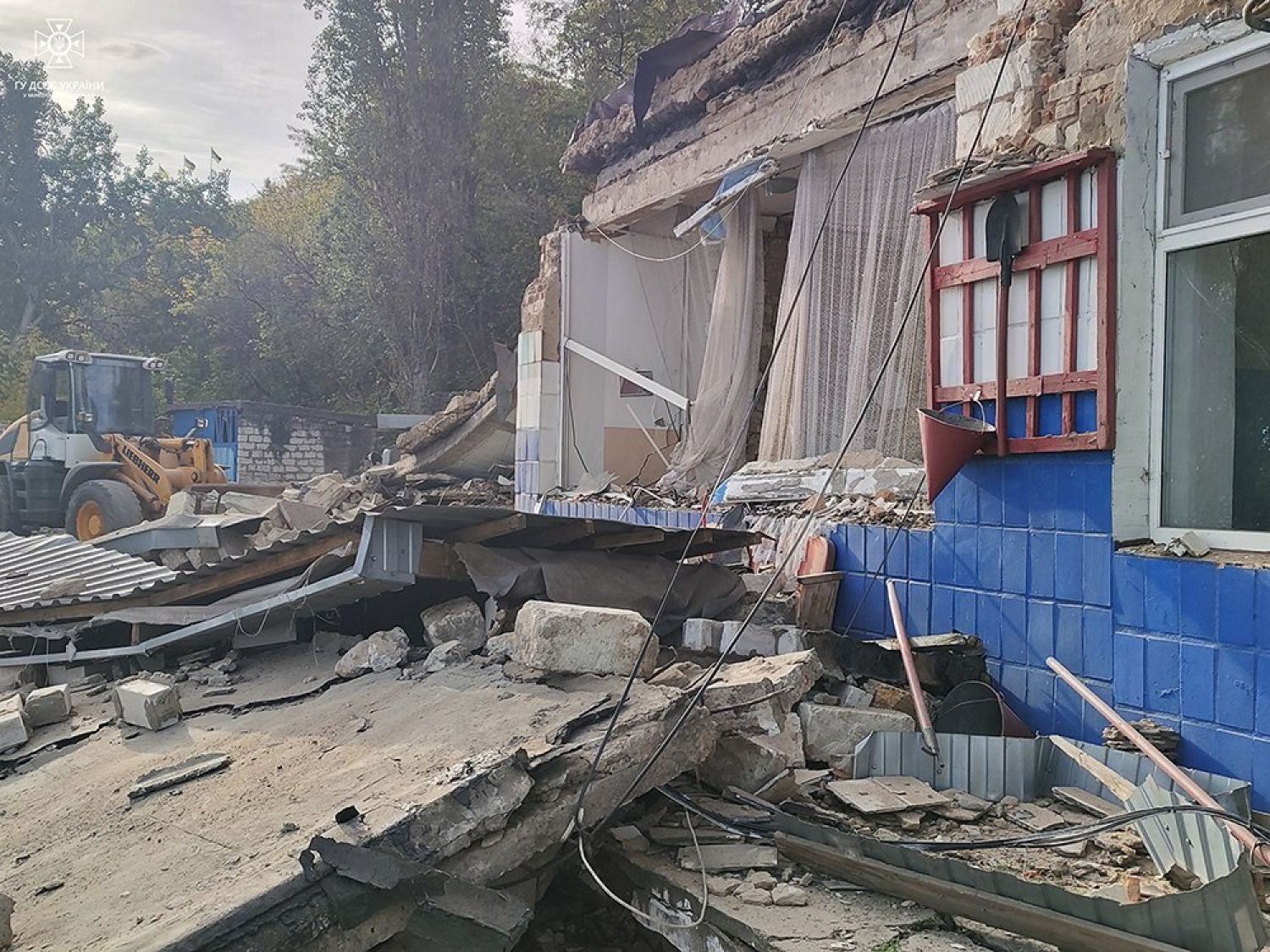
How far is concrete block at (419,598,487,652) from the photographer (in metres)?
4.90

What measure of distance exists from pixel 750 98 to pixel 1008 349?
4074 millimetres

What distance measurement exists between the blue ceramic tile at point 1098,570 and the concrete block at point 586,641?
73.7 inches

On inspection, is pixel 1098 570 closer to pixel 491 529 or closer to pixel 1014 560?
pixel 1014 560

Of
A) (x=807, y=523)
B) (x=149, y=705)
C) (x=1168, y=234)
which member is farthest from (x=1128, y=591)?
(x=149, y=705)

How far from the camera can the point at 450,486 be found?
1231 cm

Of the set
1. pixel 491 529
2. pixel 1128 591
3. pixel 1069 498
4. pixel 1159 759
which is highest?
pixel 1069 498

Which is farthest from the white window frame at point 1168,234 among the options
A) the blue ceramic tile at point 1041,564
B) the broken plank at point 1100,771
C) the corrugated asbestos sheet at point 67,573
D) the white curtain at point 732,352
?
the corrugated asbestos sheet at point 67,573

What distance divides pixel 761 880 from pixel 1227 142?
3.35 m

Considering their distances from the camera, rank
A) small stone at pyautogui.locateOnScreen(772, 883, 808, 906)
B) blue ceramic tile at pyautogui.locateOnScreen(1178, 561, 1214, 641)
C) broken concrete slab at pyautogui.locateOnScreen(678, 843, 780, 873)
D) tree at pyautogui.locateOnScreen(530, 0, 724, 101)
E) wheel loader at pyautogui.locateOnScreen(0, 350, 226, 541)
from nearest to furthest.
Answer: small stone at pyautogui.locateOnScreen(772, 883, 808, 906)
broken concrete slab at pyautogui.locateOnScreen(678, 843, 780, 873)
blue ceramic tile at pyautogui.locateOnScreen(1178, 561, 1214, 641)
wheel loader at pyautogui.locateOnScreen(0, 350, 226, 541)
tree at pyautogui.locateOnScreen(530, 0, 724, 101)

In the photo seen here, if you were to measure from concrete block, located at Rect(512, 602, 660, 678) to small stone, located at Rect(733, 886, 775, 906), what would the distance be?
1.16 meters

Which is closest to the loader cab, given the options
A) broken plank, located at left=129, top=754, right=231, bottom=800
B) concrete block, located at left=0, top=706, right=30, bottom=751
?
concrete block, located at left=0, top=706, right=30, bottom=751

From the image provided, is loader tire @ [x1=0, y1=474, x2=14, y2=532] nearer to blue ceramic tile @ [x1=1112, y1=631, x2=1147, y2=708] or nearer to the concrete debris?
the concrete debris

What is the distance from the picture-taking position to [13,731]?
15.6 feet

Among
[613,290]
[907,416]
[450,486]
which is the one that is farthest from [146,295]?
[907,416]
